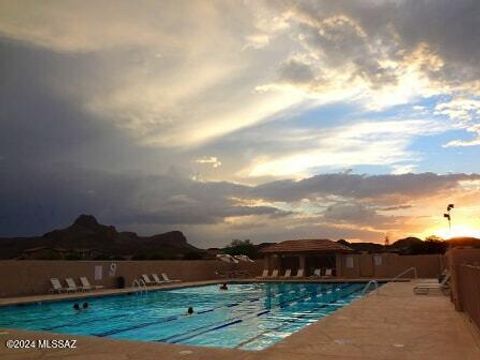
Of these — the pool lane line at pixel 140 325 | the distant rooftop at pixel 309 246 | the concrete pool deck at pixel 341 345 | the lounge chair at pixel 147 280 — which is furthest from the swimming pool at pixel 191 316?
the distant rooftop at pixel 309 246

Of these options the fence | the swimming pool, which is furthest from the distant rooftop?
the fence

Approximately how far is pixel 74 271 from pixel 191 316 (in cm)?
873

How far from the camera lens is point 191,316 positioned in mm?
14148

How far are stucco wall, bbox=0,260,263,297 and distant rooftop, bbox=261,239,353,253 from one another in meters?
5.10

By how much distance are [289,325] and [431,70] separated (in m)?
9.54

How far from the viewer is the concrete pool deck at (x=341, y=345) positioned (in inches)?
246

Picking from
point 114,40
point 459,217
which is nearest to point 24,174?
point 114,40

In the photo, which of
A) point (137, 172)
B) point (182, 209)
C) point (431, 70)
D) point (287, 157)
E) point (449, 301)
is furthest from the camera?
point (182, 209)

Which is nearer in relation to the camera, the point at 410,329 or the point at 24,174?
the point at 410,329

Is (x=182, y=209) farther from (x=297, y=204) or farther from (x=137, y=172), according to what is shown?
(x=137, y=172)

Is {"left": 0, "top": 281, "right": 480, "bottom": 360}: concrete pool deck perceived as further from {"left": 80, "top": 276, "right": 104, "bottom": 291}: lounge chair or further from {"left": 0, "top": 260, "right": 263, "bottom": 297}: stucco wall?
{"left": 80, "top": 276, "right": 104, "bottom": 291}: lounge chair

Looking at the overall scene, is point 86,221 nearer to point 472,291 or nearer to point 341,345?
point 472,291

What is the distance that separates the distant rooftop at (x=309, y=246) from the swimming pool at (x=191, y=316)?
840cm

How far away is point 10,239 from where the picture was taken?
59625 millimetres
